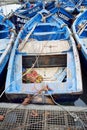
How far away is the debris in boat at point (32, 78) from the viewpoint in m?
5.50

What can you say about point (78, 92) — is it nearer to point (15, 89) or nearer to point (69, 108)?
point (69, 108)

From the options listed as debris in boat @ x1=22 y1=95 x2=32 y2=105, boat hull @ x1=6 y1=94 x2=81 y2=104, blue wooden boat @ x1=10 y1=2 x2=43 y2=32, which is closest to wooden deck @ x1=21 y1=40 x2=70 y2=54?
boat hull @ x1=6 y1=94 x2=81 y2=104

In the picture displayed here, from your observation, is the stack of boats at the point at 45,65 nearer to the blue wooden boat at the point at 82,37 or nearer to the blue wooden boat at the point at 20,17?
the blue wooden boat at the point at 82,37

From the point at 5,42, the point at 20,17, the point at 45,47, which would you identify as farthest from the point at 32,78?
the point at 20,17

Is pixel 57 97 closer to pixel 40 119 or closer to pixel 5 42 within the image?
pixel 40 119

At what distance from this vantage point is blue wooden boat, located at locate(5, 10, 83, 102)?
482 cm

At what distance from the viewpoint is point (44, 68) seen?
6117 mm


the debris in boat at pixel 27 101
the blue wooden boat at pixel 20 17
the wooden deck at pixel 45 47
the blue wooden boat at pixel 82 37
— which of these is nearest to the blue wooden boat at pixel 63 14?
the blue wooden boat at pixel 82 37

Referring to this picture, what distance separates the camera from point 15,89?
492 cm

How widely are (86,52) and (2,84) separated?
240cm

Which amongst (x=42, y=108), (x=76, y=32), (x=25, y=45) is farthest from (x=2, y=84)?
(x=76, y=32)

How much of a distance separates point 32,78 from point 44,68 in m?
0.67

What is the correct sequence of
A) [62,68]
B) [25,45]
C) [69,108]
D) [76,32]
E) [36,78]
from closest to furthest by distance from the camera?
[69,108] < [36,78] < [62,68] < [25,45] < [76,32]

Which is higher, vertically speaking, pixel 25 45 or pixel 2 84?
pixel 25 45
